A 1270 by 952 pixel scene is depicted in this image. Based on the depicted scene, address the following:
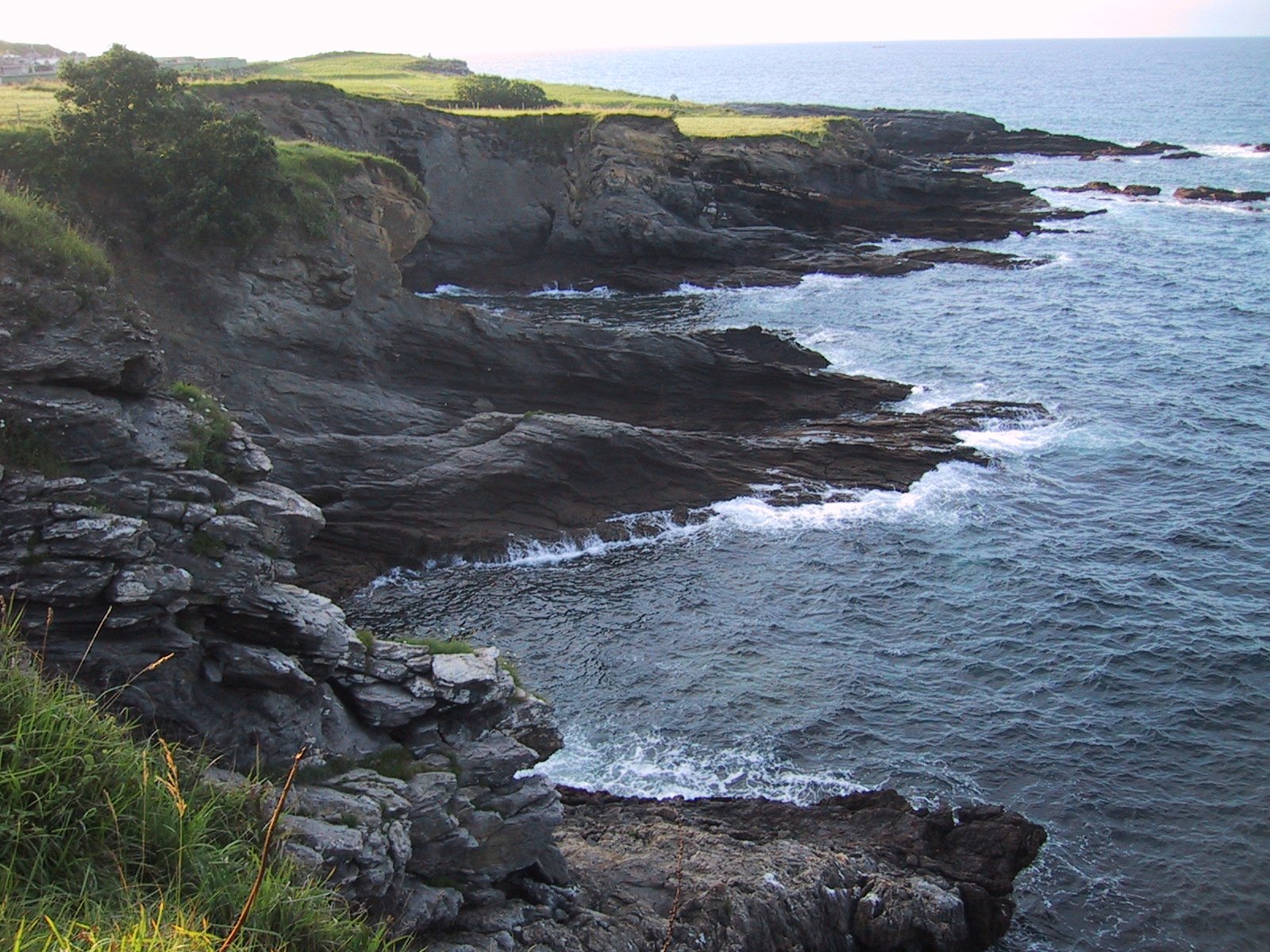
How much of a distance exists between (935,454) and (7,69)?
2273 inches

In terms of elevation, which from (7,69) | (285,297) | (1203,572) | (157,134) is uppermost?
(7,69)

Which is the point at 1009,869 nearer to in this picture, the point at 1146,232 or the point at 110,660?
the point at 110,660

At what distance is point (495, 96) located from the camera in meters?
68.2

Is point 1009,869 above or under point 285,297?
under

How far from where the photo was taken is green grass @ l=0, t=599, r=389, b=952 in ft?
23.1

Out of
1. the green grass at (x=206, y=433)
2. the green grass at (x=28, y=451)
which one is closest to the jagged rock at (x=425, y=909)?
the green grass at (x=206, y=433)

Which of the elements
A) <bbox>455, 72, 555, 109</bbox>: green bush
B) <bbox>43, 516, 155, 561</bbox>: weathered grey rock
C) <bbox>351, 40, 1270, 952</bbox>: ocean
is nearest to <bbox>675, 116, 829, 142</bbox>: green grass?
<bbox>455, 72, 555, 109</bbox>: green bush

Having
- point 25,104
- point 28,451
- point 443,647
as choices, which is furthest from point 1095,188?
point 28,451

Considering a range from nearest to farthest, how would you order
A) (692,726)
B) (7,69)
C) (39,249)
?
(39,249) → (692,726) → (7,69)

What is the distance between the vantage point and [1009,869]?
17719 millimetres

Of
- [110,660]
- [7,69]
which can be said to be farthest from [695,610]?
[7,69]

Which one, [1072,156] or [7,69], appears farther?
[1072,156]

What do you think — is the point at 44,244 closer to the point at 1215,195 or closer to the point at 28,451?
the point at 28,451

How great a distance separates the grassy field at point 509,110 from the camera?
212 ft
